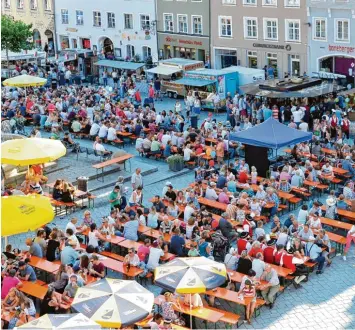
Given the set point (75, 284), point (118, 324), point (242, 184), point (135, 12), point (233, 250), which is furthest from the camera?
point (135, 12)

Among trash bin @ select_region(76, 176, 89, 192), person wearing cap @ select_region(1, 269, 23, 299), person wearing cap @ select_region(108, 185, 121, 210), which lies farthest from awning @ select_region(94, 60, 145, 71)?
person wearing cap @ select_region(1, 269, 23, 299)

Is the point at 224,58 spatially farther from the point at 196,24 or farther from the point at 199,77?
the point at 199,77

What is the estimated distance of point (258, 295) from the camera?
18406mm

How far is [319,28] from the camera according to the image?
42.9 meters

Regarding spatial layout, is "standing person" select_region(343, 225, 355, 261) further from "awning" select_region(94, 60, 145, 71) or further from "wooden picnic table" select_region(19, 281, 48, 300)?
"awning" select_region(94, 60, 145, 71)

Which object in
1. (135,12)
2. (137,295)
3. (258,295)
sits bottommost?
(258,295)

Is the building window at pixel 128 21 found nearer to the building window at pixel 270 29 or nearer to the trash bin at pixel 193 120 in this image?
the building window at pixel 270 29

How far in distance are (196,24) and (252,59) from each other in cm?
503

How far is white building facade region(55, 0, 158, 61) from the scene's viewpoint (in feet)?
173

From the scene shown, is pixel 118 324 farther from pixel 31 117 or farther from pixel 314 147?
pixel 31 117

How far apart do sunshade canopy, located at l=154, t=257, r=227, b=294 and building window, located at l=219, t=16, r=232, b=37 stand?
32.3m

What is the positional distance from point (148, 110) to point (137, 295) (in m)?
20.8

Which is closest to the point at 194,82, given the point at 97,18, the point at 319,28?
the point at 319,28

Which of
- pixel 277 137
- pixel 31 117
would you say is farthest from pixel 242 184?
pixel 31 117
